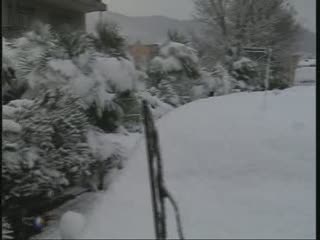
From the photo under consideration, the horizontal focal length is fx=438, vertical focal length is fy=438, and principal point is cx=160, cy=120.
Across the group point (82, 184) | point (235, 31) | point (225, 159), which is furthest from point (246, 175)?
point (235, 31)

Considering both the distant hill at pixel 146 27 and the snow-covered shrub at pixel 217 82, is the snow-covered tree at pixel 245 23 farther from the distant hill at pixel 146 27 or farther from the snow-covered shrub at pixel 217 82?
the distant hill at pixel 146 27

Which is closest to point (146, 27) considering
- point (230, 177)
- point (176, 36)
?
point (176, 36)

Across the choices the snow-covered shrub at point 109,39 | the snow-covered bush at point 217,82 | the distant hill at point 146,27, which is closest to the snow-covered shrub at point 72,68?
the snow-covered shrub at point 109,39

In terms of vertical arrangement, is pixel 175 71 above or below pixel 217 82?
above

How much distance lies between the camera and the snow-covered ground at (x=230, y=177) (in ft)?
5.83

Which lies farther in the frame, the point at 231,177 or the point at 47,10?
the point at 47,10

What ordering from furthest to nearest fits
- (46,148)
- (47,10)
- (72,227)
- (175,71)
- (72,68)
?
(47,10) → (175,71) → (72,68) → (46,148) → (72,227)

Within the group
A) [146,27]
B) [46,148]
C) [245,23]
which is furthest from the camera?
[245,23]

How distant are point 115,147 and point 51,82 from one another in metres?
0.64

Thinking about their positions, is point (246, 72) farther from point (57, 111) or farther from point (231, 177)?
point (231, 177)

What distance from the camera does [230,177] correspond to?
2088mm

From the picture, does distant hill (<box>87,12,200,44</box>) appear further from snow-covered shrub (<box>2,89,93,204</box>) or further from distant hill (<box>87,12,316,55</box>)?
snow-covered shrub (<box>2,89,93,204</box>)

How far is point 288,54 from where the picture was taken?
11.6m

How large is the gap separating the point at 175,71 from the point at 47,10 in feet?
20.4
